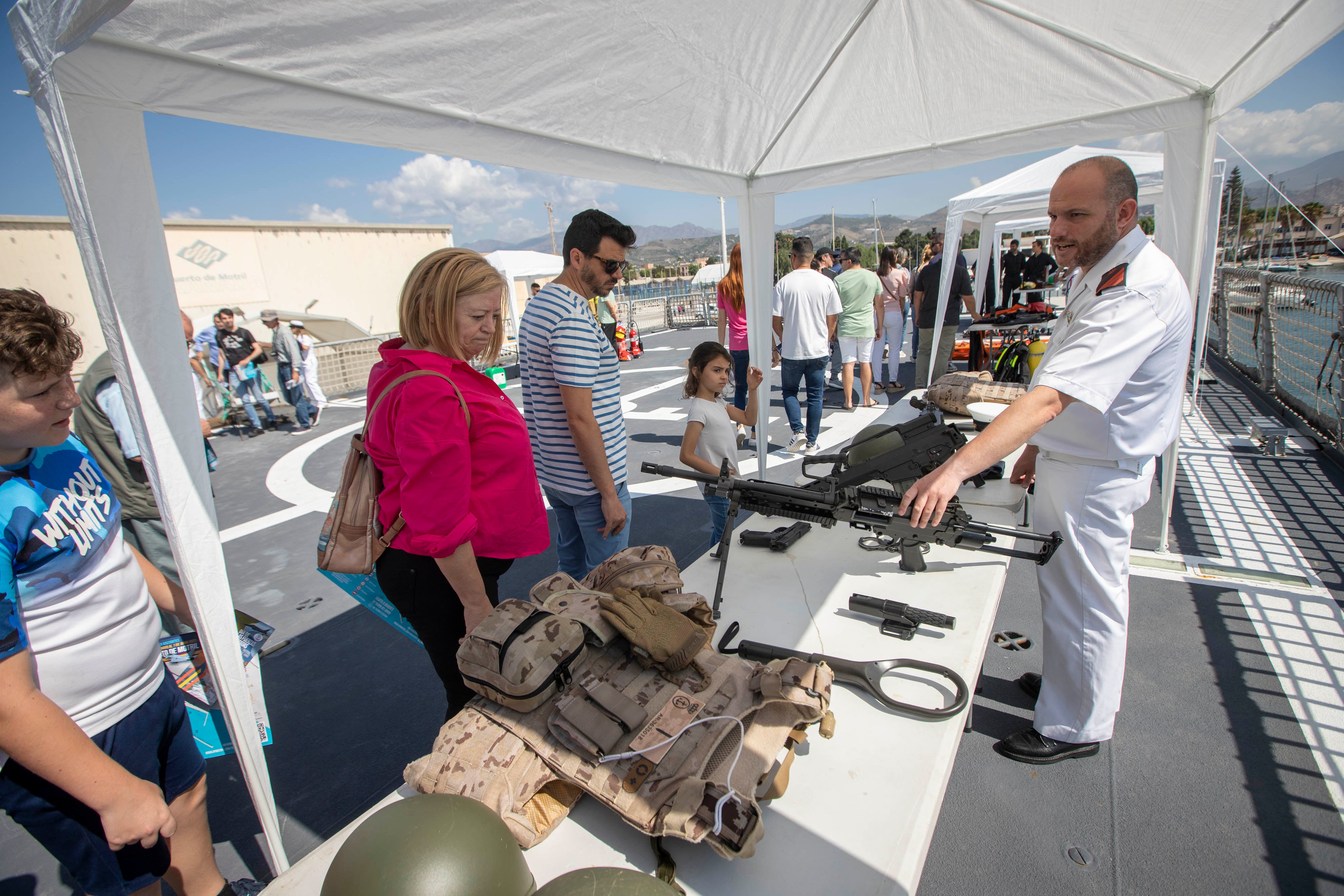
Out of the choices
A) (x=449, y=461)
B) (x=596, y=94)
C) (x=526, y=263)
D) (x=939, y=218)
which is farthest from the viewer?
(x=939, y=218)

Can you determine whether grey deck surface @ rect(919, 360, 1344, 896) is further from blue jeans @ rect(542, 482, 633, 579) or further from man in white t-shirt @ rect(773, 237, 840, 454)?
man in white t-shirt @ rect(773, 237, 840, 454)

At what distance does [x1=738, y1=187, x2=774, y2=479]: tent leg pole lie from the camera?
427cm

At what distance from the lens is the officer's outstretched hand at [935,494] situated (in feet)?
5.33

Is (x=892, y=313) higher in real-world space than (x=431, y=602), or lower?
higher

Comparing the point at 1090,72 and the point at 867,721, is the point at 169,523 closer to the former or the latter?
the point at 867,721

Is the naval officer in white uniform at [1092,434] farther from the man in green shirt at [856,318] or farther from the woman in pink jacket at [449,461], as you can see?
the man in green shirt at [856,318]

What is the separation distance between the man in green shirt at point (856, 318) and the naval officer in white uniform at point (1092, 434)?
4956mm

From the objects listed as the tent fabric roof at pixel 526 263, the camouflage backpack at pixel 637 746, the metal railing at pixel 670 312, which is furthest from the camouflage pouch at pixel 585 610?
the metal railing at pixel 670 312

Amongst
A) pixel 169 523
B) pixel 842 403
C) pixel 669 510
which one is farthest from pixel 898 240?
pixel 169 523

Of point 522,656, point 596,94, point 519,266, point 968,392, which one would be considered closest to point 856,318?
point 968,392

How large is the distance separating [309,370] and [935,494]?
10.3 meters

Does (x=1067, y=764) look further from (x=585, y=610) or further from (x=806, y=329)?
(x=806, y=329)

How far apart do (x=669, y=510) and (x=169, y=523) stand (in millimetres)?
3756

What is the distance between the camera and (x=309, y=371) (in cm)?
931
